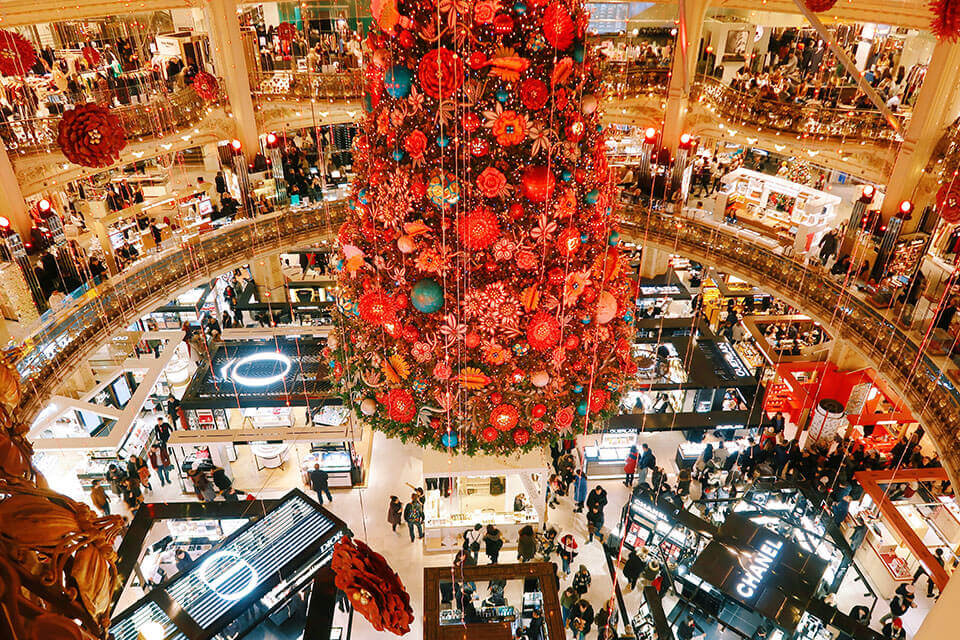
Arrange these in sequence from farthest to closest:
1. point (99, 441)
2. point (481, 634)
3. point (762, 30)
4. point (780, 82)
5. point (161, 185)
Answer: point (762, 30) < point (161, 185) < point (780, 82) < point (99, 441) < point (481, 634)

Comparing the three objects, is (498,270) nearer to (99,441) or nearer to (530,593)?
(530,593)

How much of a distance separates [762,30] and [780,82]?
4.35 m

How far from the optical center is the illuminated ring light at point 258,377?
1131cm

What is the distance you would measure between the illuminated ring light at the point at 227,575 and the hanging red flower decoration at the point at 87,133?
4.67 metres

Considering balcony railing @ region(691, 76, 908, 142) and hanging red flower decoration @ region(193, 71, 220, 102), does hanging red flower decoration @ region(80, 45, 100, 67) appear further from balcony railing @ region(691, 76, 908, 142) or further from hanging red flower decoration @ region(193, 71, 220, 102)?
balcony railing @ region(691, 76, 908, 142)

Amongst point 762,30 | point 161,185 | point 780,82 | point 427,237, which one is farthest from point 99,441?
point 762,30

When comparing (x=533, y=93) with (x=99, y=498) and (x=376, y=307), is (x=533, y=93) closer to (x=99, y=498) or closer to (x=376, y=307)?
(x=376, y=307)

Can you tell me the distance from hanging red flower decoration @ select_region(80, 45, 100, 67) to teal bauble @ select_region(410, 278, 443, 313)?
1807 cm

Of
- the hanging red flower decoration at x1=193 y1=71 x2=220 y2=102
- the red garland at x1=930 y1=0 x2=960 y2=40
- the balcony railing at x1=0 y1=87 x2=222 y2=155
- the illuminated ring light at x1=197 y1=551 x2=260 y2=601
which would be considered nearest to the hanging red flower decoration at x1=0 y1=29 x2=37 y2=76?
the balcony railing at x1=0 y1=87 x2=222 y2=155

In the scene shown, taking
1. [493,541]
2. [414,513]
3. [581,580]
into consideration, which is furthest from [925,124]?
[414,513]

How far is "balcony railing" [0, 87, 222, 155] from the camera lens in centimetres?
1177

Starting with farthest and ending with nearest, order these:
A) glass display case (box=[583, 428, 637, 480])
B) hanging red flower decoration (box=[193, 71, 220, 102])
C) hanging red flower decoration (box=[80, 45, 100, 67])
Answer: hanging red flower decoration (box=[80, 45, 100, 67])
hanging red flower decoration (box=[193, 71, 220, 102])
glass display case (box=[583, 428, 637, 480])

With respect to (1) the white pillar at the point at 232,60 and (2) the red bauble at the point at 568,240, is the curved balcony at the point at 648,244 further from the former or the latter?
(2) the red bauble at the point at 568,240

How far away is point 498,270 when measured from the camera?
5.52 meters
